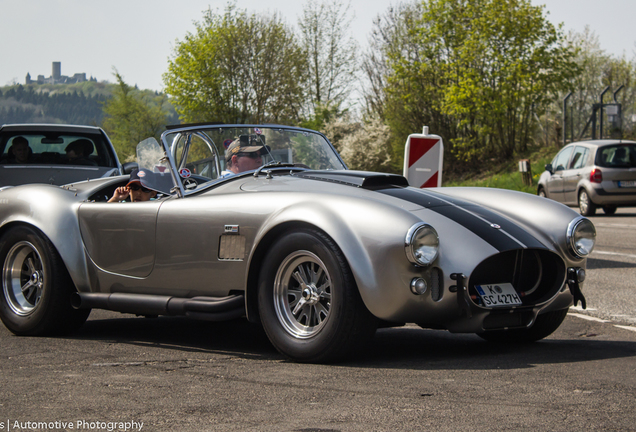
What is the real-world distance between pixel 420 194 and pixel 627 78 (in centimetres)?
4583

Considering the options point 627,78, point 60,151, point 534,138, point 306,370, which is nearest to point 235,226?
point 306,370

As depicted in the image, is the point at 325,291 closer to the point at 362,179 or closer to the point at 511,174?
the point at 362,179

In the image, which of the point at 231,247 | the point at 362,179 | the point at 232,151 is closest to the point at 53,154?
the point at 232,151

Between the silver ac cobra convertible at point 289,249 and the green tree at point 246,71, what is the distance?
44129 millimetres

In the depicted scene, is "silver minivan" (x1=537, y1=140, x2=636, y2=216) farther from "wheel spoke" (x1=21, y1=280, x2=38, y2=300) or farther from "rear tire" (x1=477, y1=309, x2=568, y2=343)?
"wheel spoke" (x1=21, y1=280, x2=38, y2=300)

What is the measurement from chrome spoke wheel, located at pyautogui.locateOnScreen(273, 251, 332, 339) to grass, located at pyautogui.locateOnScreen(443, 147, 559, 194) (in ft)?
82.0

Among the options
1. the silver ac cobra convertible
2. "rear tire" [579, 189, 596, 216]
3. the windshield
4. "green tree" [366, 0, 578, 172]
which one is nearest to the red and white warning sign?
the silver ac cobra convertible

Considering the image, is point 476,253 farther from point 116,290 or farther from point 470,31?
point 470,31

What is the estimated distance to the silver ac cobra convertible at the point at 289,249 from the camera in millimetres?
4176

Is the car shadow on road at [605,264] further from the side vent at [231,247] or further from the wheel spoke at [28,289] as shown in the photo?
the wheel spoke at [28,289]

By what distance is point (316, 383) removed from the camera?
12.4ft

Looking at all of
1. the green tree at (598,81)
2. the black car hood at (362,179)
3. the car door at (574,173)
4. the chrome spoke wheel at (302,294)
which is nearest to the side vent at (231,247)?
the chrome spoke wheel at (302,294)

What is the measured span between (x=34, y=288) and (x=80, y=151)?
5.81 metres

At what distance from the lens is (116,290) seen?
17.9ft
